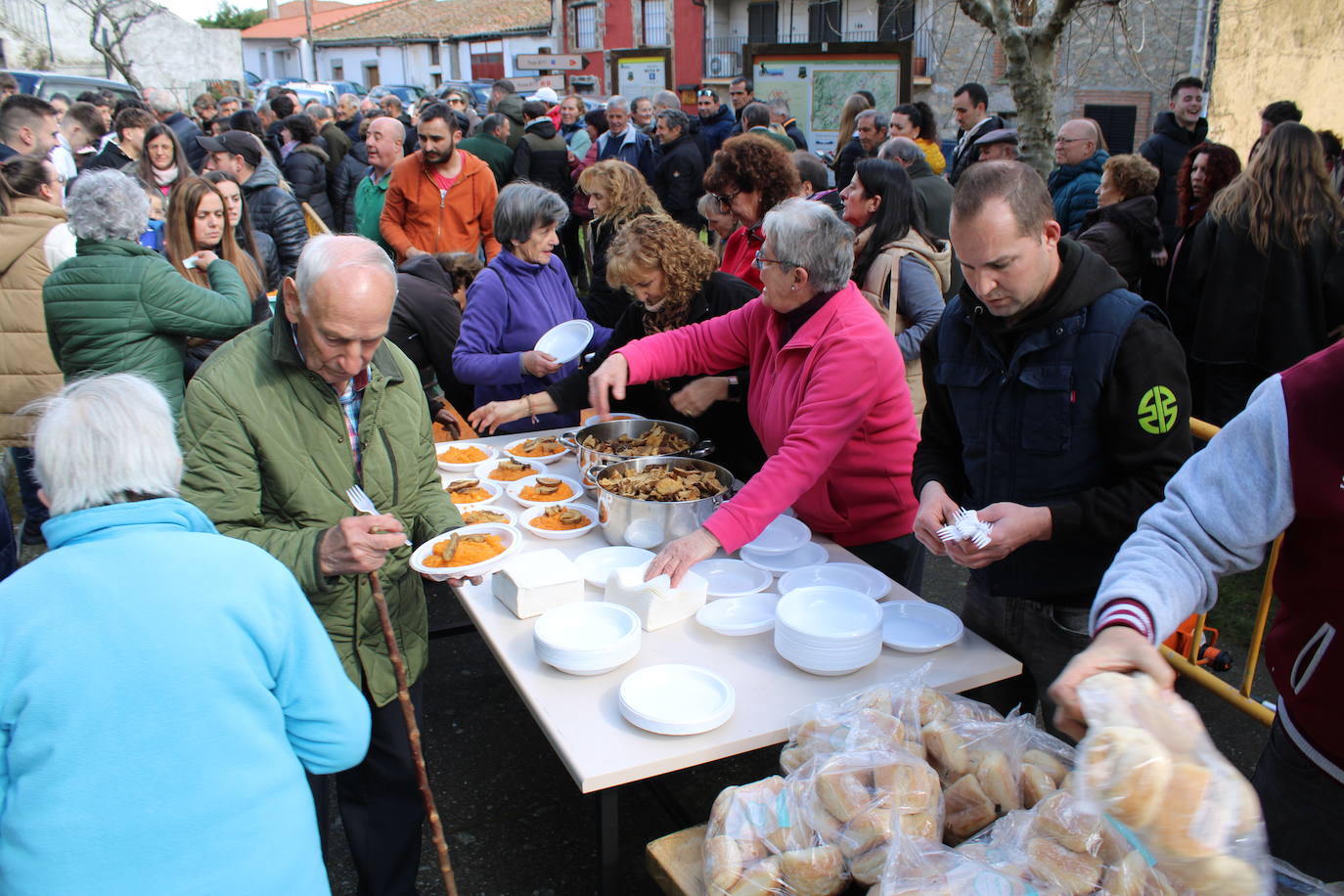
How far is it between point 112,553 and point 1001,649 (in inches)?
80.8

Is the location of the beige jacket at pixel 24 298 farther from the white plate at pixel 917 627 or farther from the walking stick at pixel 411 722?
the white plate at pixel 917 627

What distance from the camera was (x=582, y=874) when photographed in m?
2.90

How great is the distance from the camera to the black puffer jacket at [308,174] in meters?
8.55

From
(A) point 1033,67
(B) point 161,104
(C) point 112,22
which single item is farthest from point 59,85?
(C) point 112,22

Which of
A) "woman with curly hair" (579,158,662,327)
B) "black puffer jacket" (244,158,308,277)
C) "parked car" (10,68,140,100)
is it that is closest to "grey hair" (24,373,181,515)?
"woman with curly hair" (579,158,662,327)

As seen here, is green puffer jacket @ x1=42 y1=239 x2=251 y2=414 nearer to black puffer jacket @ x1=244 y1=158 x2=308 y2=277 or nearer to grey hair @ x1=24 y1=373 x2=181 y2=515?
black puffer jacket @ x1=244 y1=158 x2=308 y2=277

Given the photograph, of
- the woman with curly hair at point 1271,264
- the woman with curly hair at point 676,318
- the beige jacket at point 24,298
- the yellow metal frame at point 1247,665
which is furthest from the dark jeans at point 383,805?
the woman with curly hair at point 1271,264

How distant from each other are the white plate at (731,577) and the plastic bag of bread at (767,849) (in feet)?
2.78

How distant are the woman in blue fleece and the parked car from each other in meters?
10.2

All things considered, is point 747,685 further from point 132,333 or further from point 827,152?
point 827,152

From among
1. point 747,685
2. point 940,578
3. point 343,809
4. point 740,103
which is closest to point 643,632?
point 747,685

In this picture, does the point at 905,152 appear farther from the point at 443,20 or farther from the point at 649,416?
the point at 443,20

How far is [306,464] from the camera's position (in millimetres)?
2195

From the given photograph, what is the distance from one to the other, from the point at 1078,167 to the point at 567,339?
429 centimetres
